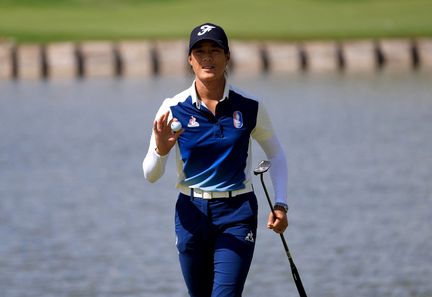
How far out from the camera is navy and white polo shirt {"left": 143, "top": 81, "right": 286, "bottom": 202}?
24.6 ft

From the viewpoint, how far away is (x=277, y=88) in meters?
36.6

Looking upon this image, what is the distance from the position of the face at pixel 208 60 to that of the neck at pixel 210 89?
0.04 metres

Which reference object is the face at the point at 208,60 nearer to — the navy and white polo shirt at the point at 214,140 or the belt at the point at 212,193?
the navy and white polo shirt at the point at 214,140

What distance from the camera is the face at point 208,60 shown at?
744 cm

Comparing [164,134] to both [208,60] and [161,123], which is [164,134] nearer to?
[161,123]

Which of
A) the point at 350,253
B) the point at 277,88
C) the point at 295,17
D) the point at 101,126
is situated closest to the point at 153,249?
the point at 350,253

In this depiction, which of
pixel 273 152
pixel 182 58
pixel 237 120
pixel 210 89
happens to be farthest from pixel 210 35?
pixel 182 58

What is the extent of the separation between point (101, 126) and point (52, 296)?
695 inches

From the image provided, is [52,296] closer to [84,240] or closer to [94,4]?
[84,240]

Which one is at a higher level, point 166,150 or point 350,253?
point 166,150

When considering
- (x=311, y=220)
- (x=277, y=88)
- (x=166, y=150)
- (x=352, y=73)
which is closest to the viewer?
(x=166, y=150)

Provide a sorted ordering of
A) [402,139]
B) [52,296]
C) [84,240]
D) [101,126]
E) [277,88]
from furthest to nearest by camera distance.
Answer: [277,88]
[101,126]
[402,139]
[84,240]
[52,296]

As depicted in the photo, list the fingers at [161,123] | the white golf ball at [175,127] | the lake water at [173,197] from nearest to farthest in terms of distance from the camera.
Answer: the fingers at [161,123] → the white golf ball at [175,127] → the lake water at [173,197]

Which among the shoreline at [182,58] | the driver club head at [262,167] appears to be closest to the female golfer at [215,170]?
the driver club head at [262,167]
